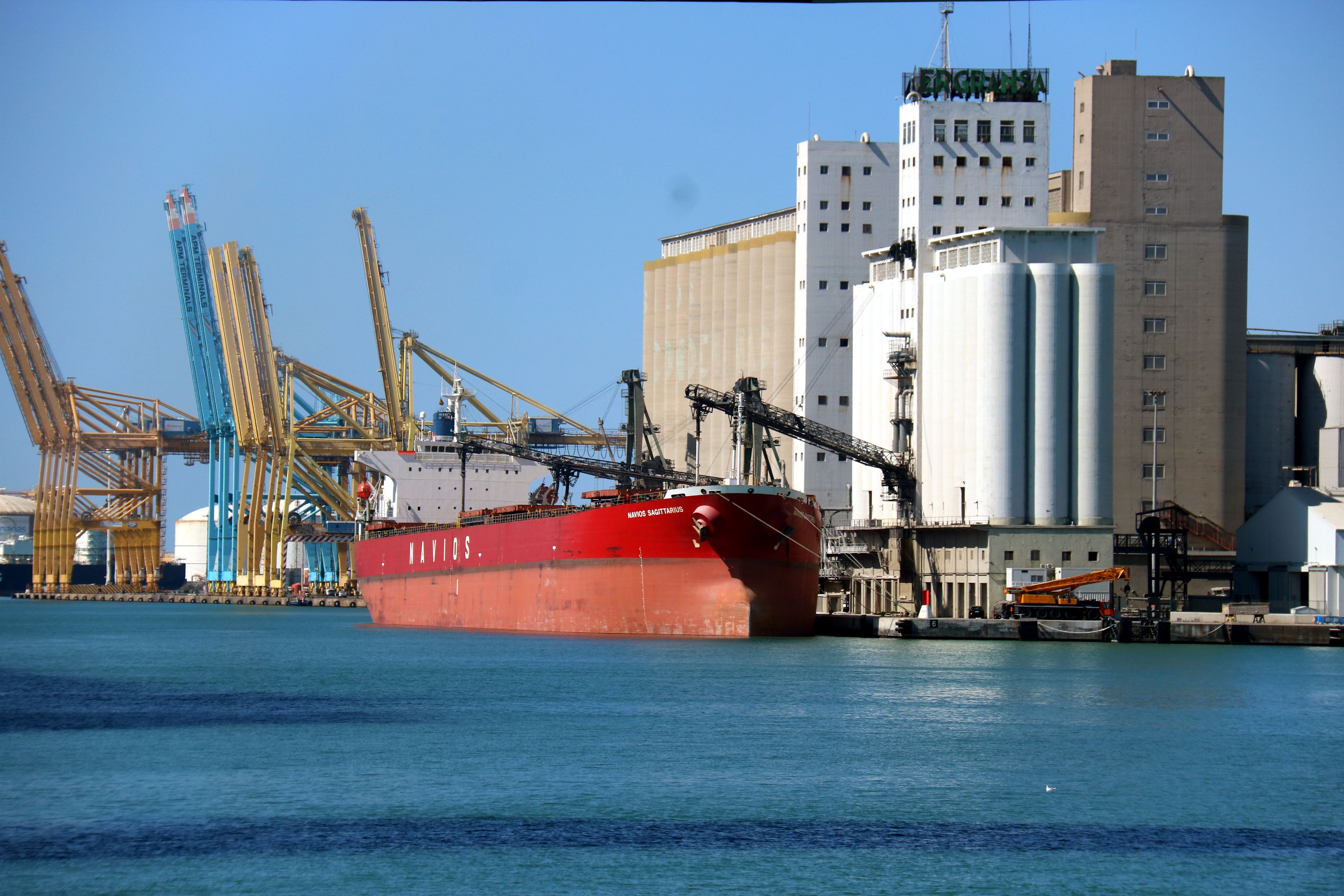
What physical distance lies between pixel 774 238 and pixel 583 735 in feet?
166

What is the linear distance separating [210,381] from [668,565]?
58.1 m

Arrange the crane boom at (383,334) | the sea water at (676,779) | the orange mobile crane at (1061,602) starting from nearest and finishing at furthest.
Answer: the sea water at (676,779), the orange mobile crane at (1061,602), the crane boom at (383,334)

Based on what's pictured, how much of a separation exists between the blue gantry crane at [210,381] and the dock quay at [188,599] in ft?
7.89

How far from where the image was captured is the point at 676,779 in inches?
768

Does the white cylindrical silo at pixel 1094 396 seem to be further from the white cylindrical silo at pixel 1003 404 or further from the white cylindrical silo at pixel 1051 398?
the white cylindrical silo at pixel 1003 404

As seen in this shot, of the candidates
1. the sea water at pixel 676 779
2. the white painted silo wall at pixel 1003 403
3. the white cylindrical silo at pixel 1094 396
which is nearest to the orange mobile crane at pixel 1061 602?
the white cylindrical silo at pixel 1094 396

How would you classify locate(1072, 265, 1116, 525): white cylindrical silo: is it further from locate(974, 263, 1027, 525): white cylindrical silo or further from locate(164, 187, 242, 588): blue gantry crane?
locate(164, 187, 242, 588): blue gantry crane

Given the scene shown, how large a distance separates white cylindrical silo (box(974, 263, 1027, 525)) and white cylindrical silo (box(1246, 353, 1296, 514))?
604 inches

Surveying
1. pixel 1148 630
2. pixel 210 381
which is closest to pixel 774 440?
pixel 1148 630

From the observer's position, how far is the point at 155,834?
16.2 m

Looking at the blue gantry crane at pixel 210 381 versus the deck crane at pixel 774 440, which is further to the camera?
the blue gantry crane at pixel 210 381

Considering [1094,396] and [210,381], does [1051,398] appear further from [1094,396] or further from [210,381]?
[210,381]

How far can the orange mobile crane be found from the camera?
Answer: 41906mm

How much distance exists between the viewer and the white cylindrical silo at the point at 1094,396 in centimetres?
4547
